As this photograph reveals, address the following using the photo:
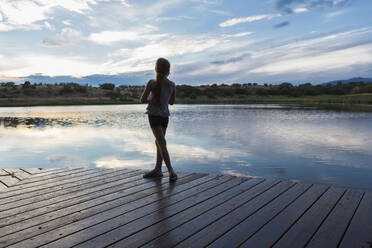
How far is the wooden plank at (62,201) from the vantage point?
2875 mm

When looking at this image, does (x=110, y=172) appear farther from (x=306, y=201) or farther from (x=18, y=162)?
(x=18, y=162)

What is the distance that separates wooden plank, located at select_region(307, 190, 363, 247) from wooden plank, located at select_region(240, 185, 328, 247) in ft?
0.86

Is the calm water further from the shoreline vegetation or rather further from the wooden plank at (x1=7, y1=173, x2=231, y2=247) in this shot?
the shoreline vegetation

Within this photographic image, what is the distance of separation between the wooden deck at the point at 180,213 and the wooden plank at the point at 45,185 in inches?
0.6

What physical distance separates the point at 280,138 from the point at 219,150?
4.12 meters

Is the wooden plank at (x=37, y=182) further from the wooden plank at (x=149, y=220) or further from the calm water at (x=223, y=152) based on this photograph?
the calm water at (x=223, y=152)

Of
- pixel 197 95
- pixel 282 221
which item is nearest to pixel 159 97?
pixel 282 221

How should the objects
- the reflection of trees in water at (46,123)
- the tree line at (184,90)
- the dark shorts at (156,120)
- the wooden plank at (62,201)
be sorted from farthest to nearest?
the tree line at (184,90) < the reflection of trees in water at (46,123) < the dark shorts at (156,120) < the wooden plank at (62,201)

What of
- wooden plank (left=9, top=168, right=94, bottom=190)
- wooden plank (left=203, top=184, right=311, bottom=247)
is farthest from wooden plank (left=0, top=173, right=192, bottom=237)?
wooden plank (left=203, top=184, right=311, bottom=247)

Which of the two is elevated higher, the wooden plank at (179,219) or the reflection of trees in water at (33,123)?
the wooden plank at (179,219)

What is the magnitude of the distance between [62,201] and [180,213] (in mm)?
1485

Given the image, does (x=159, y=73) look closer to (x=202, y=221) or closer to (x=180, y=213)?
(x=180, y=213)

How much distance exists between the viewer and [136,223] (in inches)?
106

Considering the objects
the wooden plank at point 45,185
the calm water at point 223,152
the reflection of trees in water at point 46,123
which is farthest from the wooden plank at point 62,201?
the reflection of trees in water at point 46,123
